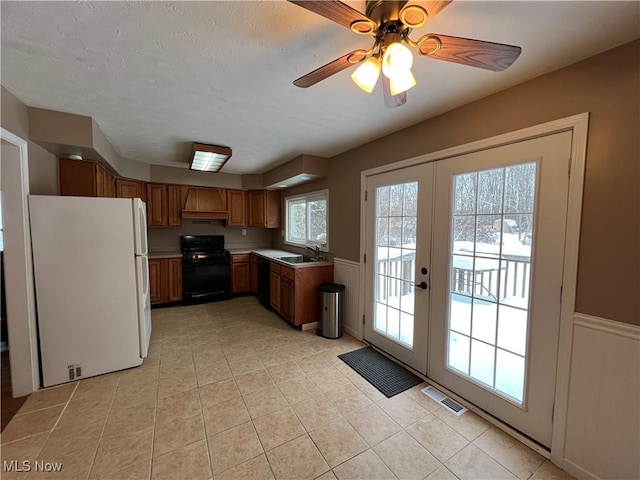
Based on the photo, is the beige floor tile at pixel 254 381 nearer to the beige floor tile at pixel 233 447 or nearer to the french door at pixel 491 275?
the beige floor tile at pixel 233 447

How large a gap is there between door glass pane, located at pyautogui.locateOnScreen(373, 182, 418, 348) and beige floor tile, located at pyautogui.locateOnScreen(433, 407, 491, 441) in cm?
67

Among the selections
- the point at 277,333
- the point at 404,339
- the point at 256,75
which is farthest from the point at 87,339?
the point at 404,339

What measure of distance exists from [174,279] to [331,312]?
2842 millimetres

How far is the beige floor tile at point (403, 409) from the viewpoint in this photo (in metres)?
1.95

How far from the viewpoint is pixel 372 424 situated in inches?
75.0

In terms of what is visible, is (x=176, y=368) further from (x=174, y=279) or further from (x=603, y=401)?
(x=603, y=401)

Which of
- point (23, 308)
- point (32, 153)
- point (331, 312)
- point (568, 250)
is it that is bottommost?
point (331, 312)

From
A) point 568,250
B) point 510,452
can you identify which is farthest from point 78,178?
point 510,452

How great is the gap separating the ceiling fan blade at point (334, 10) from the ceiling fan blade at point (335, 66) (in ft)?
0.48

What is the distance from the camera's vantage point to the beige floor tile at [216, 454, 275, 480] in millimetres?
1496

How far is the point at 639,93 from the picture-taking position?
1312 mm

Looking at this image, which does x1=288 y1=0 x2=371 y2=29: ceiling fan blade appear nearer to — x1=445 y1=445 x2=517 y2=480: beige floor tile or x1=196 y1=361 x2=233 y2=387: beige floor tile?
x1=445 y1=445 x2=517 y2=480: beige floor tile

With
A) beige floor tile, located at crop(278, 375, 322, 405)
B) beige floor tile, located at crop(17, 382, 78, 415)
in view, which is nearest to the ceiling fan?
beige floor tile, located at crop(278, 375, 322, 405)

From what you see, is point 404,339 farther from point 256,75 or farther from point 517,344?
point 256,75
